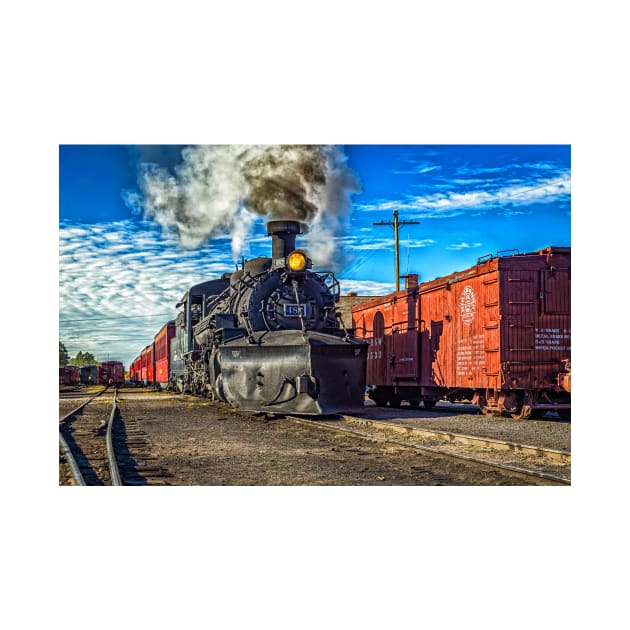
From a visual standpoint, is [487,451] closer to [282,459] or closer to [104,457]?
[282,459]

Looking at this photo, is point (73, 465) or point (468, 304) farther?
point (468, 304)

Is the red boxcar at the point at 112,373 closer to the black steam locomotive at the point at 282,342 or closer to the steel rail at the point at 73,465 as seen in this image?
the black steam locomotive at the point at 282,342

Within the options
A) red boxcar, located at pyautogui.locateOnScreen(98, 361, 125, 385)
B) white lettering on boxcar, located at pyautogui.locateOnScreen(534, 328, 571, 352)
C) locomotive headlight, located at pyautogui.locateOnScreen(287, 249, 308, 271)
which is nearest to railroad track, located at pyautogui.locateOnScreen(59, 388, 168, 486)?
locomotive headlight, located at pyautogui.locateOnScreen(287, 249, 308, 271)

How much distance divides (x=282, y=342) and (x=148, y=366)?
27.8 metres

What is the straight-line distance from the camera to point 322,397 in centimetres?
1326

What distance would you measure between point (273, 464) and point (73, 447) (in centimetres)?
374

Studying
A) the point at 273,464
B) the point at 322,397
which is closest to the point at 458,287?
the point at 322,397

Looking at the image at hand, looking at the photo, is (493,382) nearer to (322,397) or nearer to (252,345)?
(322,397)

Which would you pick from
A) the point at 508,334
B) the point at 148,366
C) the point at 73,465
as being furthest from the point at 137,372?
the point at 73,465

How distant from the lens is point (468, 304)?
15.1 m

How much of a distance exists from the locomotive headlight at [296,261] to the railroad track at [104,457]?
444cm

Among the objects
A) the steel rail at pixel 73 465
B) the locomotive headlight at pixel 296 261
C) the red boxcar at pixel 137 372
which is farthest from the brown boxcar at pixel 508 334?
the red boxcar at pixel 137 372

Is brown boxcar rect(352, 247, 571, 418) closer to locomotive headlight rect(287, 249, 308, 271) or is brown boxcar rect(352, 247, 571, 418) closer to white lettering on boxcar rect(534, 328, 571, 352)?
white lettering on boxcar rect(534, 328, 571, 352)

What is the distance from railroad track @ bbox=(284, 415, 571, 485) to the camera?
7.61 metres
